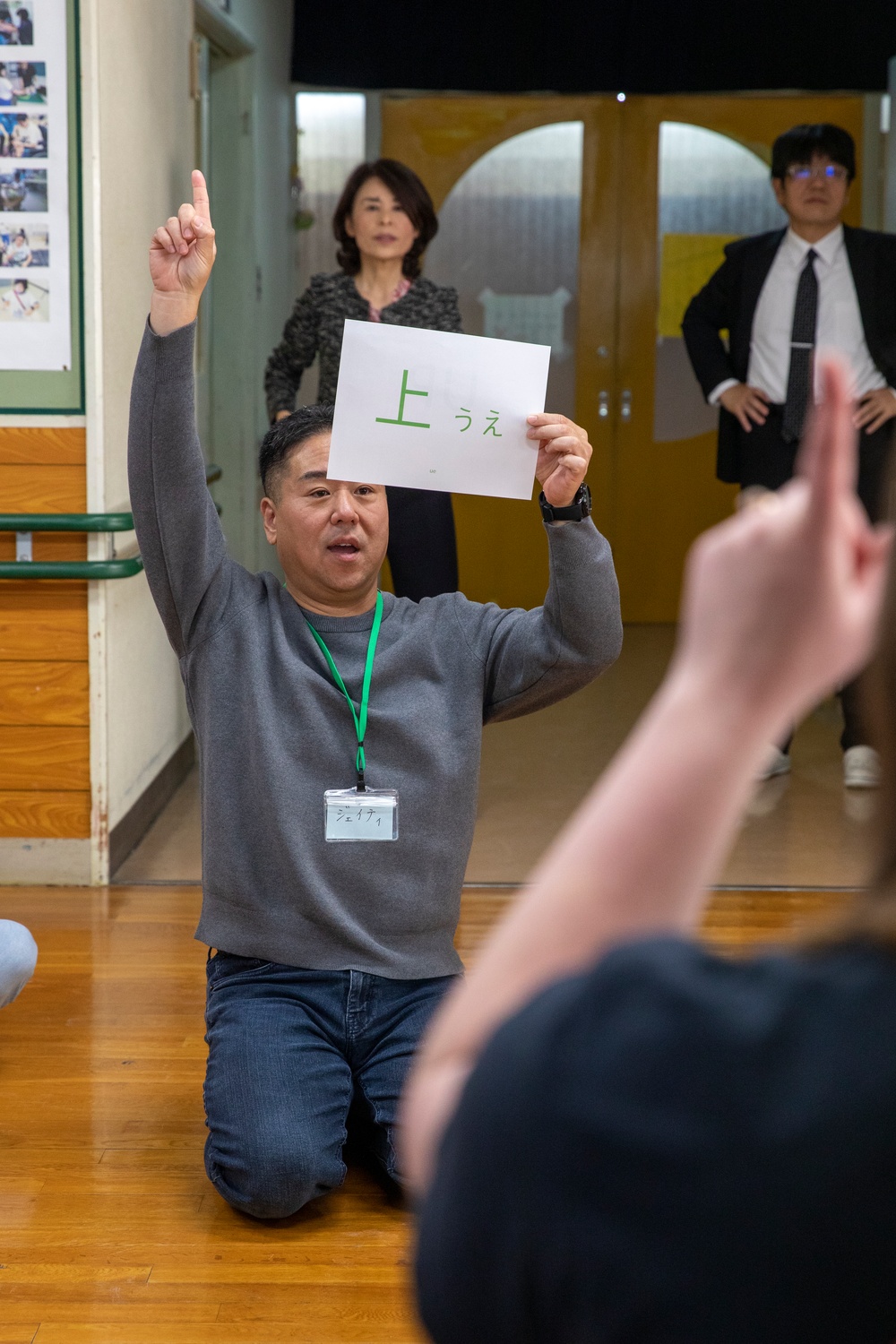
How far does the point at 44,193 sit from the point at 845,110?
4.52 m

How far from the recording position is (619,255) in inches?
272

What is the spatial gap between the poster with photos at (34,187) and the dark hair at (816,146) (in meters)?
1.98

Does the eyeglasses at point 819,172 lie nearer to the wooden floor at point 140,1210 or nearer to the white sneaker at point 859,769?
the white sneaker at point 859,769

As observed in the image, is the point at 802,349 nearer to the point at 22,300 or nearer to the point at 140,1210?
the point at 22,300

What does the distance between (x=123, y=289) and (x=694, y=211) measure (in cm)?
396

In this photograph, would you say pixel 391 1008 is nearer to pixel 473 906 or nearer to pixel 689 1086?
pixel 473 906

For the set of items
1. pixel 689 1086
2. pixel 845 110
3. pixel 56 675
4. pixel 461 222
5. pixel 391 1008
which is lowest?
pixel 391 1008

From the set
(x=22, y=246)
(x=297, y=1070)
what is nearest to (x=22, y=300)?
(x=22, y=246)

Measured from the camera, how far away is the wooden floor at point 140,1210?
182cm

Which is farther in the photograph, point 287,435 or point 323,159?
point 323,159

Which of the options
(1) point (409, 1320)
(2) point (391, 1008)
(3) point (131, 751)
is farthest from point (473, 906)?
(1) point (409, 1320)

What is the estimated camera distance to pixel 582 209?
687 centimetres

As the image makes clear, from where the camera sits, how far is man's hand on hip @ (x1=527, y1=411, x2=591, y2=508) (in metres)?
1.94

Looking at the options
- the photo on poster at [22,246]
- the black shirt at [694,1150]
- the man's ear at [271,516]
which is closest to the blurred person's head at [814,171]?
the photo on poster at [22,246]
